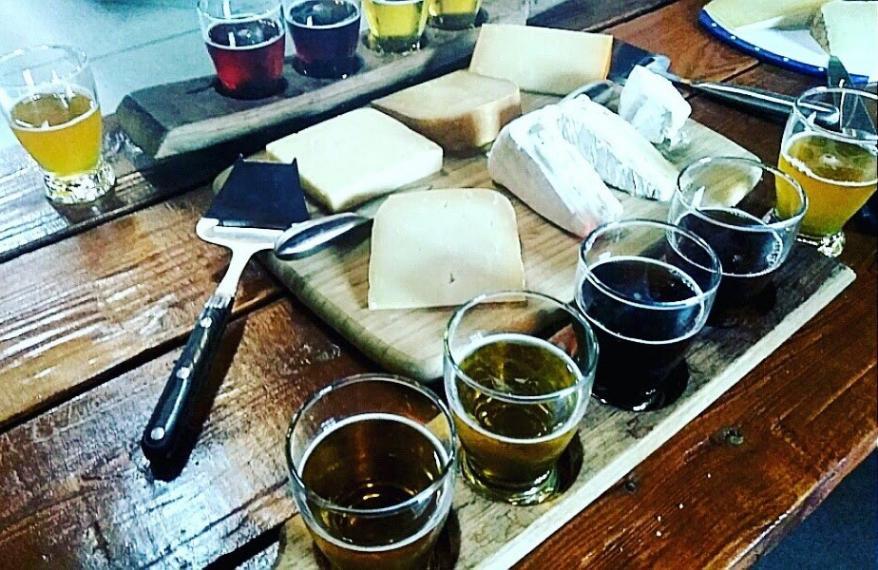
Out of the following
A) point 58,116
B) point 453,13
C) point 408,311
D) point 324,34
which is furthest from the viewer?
point 453,13

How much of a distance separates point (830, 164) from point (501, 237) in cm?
31

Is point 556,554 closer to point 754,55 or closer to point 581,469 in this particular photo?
point 581,469

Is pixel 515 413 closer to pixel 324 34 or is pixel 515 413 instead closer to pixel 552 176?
pixel 552 176

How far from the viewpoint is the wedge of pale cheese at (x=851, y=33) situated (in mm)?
1014

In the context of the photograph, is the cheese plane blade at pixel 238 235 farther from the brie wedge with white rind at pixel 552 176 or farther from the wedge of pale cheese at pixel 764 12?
the wedge of pale cheese at pixel 764 12

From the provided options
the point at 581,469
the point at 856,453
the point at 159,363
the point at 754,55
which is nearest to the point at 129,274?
the point at 159,363

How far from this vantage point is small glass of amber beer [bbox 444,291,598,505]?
0.51 meters

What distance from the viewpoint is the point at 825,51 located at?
3.47 ft

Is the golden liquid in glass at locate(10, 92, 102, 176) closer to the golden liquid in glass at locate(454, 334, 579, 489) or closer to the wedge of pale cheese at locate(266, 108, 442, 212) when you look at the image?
Result: the wedge of pale cheese at locate(266, 108, 442, 212)

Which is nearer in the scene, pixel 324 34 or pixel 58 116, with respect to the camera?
pixel 58 116

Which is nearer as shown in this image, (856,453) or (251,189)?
(856,453)

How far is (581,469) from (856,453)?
206 mm

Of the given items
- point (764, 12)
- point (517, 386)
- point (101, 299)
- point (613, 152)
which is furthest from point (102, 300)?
point (764, 12)

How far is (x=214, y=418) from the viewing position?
1.97ft
